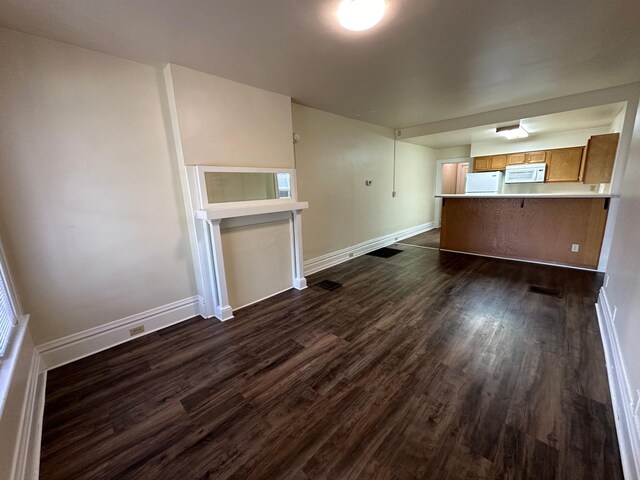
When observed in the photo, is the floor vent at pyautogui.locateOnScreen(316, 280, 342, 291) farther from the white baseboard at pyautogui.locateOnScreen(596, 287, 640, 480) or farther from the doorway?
the doorway

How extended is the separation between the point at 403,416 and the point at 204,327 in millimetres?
2031

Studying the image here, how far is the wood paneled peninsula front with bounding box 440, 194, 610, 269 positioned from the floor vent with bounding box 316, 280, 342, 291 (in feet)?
9.29

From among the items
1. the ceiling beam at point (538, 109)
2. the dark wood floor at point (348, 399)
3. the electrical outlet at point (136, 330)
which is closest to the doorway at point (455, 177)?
the ceiling beam at point (538, 109)

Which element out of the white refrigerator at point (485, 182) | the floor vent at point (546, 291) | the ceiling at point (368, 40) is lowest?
the floor vent at point (546, 291)

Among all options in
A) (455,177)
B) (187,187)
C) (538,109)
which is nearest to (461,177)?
(455,177)

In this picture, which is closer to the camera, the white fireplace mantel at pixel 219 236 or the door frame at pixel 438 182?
the white fireplace mantel at pixel 219 236

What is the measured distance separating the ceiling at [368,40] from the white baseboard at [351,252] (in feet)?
7.97

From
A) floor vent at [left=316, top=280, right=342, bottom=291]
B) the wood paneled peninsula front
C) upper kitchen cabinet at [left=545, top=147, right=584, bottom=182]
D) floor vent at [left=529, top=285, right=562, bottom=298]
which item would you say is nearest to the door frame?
upper kitchen cabinet at [left=545, top=147, right=584, bottom=182]

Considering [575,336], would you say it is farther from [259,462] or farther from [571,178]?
[571,178]

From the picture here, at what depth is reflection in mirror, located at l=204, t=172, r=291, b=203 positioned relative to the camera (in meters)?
2.69

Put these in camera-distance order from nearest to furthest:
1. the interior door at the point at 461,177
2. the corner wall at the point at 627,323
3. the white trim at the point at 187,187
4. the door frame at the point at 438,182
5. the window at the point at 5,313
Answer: the corner wall at the point at 627,323
the window at the point at 5,313
the white trim at the point at 187,187
the door frame at the point at 438,182
the interior door at the point at 461,177

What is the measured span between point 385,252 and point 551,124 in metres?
3.78

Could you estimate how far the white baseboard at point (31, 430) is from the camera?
47.9 inches

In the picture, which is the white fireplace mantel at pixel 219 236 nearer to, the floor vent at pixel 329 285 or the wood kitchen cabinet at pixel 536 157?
the floor vent at pixel 329 285
